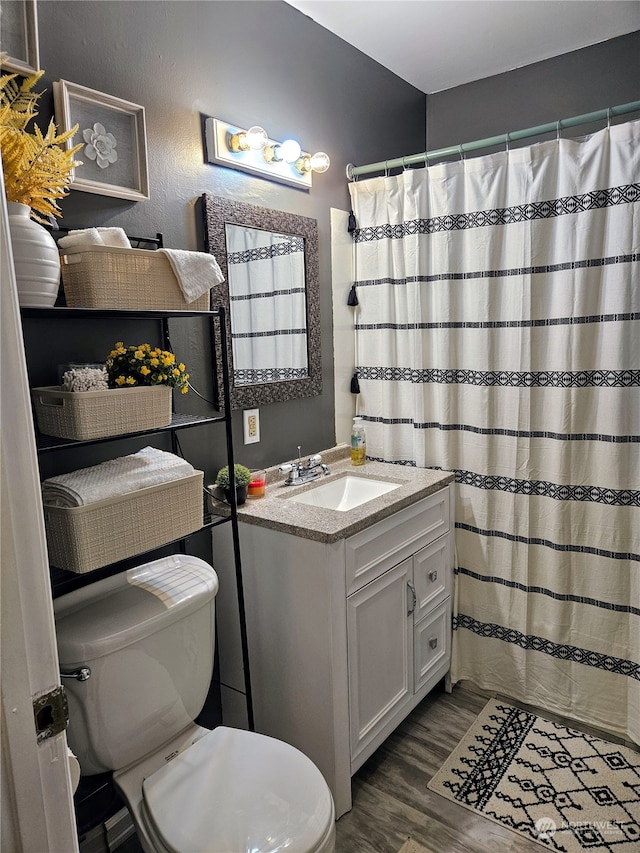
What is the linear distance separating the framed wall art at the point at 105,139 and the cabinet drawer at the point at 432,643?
172 cm

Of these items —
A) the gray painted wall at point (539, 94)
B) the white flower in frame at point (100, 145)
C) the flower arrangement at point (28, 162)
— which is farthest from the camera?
the gray painted wall at point (539, 94)

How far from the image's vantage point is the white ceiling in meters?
2.12

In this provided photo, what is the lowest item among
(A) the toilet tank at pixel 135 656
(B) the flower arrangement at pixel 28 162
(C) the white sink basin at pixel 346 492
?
(A) the toilet tank at pixel 135 656

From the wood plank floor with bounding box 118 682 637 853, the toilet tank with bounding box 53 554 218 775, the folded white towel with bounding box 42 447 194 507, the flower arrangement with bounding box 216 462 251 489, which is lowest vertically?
the wood plank floor with bounding box 118 682 637 853

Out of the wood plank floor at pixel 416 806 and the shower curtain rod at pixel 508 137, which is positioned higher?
the shower curtain rod at pixel 508 137

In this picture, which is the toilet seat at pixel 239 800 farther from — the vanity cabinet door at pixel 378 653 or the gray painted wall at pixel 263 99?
the gray painted wall at pixel 263 99

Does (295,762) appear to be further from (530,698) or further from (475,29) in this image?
(475,29)

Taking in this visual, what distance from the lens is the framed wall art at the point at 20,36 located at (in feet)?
4.29

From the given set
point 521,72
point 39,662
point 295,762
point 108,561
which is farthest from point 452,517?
point 521,72

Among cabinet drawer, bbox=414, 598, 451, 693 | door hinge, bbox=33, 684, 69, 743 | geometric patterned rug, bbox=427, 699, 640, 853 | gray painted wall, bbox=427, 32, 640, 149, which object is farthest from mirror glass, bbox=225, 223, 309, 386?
geometric patterned rug, bbox=427, 699, 640, 853

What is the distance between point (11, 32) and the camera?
1.32 meters

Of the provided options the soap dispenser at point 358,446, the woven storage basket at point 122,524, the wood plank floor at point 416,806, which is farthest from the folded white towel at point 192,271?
the wood plank floor at point 416,806

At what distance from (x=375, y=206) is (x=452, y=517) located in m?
1.31

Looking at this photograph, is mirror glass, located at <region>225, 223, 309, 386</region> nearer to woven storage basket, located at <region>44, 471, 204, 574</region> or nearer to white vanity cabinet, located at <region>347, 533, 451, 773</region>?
woven storage basket, located at <region>44, 471, 204, 574</region>
